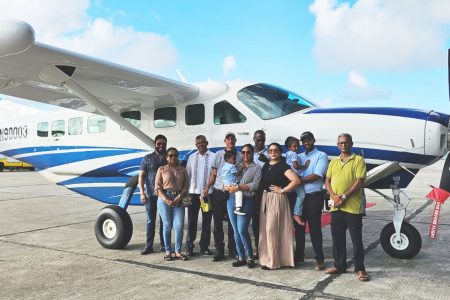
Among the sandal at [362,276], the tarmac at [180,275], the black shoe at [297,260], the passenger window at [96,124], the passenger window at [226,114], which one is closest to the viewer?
the tarmac at [180,275]

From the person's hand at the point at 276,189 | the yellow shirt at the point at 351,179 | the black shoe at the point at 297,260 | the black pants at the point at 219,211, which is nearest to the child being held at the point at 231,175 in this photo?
the black pants at the point at 219,211

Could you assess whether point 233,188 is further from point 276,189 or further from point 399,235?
point 399,235

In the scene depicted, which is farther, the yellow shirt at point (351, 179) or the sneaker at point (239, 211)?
the sneaker at point (239, 211)

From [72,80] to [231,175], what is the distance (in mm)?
2995

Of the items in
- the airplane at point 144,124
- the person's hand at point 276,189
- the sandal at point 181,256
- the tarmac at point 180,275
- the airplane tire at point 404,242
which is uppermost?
the airplane at point 144,124

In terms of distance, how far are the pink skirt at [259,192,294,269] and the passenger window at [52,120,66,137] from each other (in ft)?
17.8

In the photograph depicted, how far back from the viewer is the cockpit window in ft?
21.1

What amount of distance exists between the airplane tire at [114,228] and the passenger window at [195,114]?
1.83 m

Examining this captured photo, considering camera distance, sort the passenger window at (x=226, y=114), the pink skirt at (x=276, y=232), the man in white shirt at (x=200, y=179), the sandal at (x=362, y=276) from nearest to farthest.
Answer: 1. the sandal at (x=362, y=276)
2. the pink skirt at (x=276, y=232)
3. the man in white shirt at (x=200, y=179)
4. the passenger window at (x=226, y=114)

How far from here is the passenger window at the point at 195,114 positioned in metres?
7.05

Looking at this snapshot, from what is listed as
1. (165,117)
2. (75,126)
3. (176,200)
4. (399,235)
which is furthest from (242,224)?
(75,126)

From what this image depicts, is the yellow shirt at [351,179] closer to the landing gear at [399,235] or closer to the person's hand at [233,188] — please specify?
the landing gear at [399,235]

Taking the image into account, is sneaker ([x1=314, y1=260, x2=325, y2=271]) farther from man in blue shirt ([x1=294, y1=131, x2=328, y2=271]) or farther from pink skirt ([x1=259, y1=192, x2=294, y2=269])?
pink skirt ([x1=259, y1=192, x2=294, y2=269])

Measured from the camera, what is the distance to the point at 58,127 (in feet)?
29.2
